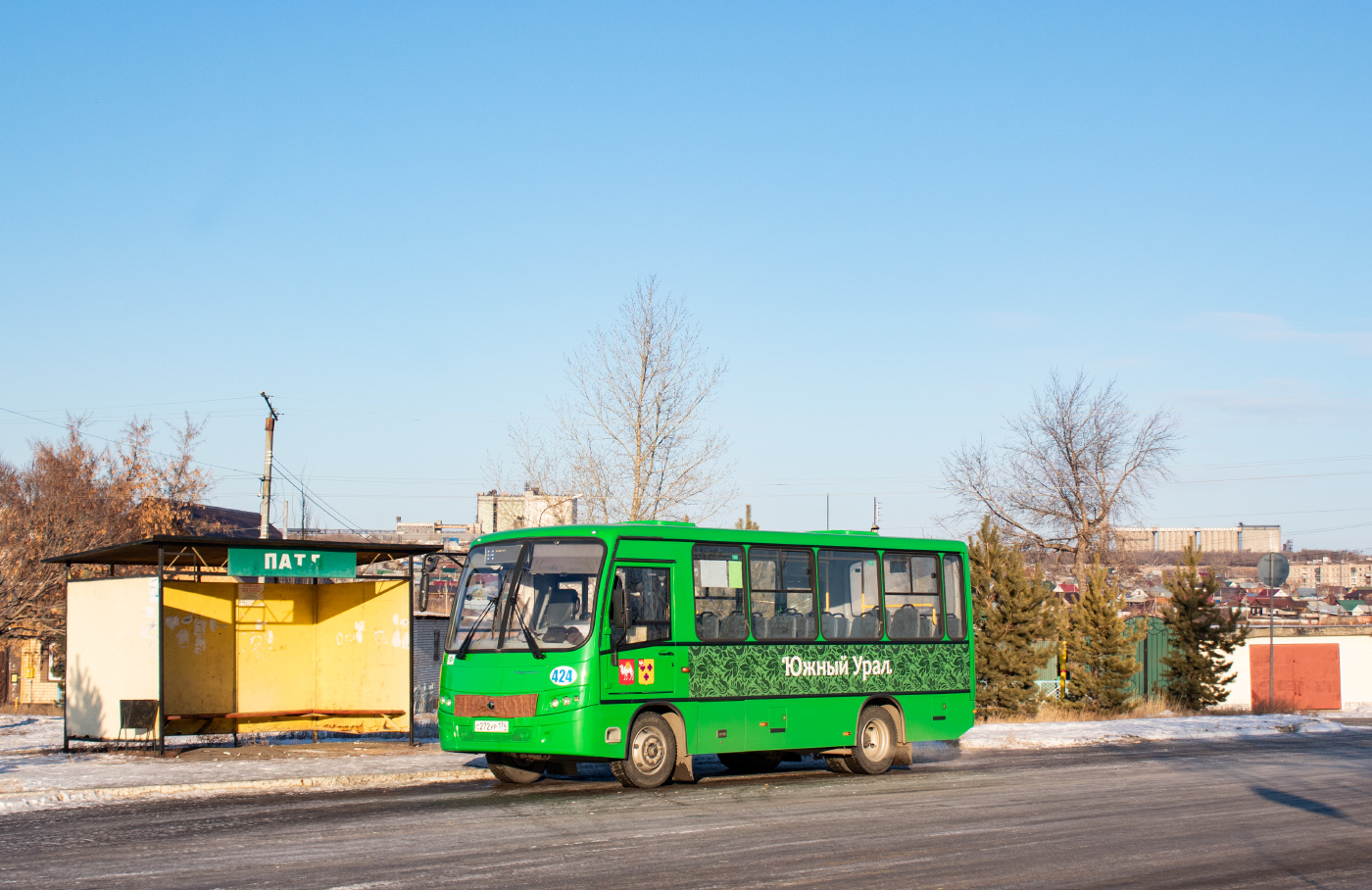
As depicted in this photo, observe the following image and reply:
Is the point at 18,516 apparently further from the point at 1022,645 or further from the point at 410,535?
the point at 410,535

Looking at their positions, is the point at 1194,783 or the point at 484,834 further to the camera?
the point at 1194,783

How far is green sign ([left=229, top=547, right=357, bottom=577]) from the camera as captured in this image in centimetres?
1738

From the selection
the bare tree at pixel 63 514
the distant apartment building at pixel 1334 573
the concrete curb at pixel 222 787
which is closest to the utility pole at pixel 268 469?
the bare tree at pixel 63 514

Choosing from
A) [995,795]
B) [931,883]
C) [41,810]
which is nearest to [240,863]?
[41,810]

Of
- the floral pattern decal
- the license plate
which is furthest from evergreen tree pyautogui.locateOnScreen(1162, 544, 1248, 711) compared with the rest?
the license plate

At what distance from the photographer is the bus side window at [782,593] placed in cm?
1572

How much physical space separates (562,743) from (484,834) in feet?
9.16

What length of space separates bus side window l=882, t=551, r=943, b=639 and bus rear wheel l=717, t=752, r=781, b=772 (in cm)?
231

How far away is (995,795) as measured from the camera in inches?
555

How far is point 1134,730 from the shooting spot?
2378 cm

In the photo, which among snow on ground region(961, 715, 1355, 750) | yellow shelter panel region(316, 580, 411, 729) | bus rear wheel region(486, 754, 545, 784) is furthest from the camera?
snow on ground region(961, 715, 1355, 750)

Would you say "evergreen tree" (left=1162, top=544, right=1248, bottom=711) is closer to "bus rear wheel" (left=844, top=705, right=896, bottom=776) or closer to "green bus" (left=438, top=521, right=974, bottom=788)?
"green bus" (left=438, top=521, right=974, bottom=788)

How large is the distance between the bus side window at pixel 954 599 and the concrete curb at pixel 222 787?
6.66m

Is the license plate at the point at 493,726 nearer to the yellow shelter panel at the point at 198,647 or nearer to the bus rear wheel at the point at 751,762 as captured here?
the bus rear wheel at the point at 751,762
